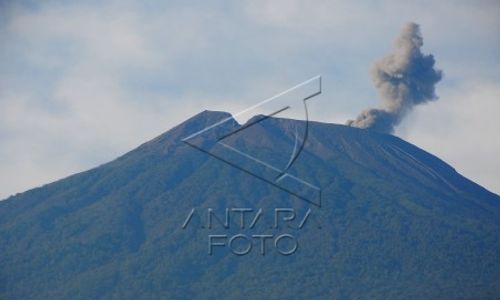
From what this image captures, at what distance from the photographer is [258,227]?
159m

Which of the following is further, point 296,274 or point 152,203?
point 152,203

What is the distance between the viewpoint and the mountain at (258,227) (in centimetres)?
13875

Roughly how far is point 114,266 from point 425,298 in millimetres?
45355

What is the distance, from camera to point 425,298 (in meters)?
130

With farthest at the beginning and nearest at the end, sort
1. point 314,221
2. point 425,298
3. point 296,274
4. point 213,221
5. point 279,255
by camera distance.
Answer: point 213,221 → point 314,221 → point 279,255 → point 296,274 → point 425,298

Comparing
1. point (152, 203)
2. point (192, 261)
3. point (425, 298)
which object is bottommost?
point (425, 298)

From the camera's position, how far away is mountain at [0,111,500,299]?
139 meters

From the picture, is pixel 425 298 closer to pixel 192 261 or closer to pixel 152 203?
pixel 192 261

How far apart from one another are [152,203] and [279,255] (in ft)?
102

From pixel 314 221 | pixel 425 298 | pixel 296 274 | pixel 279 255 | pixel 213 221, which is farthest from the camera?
pixel 213 221

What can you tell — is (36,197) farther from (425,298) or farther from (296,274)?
(425,298)

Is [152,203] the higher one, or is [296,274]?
[152,203]

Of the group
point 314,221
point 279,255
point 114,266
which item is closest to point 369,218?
point 314,221

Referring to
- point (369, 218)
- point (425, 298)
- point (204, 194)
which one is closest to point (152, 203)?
point (204, 194)
